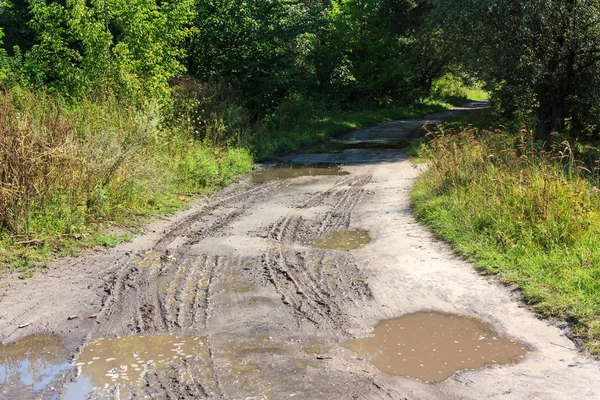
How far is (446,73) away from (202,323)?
42.7m

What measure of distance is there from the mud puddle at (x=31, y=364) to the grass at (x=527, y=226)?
170 inches

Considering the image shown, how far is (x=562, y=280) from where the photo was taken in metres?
6.21

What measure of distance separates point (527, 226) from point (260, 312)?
374cm

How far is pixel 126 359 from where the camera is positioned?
4.94 m

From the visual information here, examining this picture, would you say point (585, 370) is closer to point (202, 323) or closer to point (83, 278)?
point (202, 323)

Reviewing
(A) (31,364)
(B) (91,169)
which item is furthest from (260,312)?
(B) (91,169)

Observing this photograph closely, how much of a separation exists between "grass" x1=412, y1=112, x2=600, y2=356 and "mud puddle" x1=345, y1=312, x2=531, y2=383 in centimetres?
70

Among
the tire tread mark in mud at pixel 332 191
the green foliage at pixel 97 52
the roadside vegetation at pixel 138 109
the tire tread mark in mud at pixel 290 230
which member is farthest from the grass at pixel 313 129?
the tire tread mark in mud at pixel 290 230

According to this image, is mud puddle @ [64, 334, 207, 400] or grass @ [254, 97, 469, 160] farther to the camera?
grass @ [254, 97, 469, 160]

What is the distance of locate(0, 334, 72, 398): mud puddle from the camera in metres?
4.49

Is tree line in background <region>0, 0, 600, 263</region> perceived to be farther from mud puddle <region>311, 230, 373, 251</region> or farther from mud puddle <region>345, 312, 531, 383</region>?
mud puddle <region>345, 312, 531, 383</region>

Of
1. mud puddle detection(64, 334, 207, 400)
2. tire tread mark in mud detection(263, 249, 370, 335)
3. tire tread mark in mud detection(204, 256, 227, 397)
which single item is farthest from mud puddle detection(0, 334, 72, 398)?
tire tread mark in mud detection(263, 249, 370, 335)

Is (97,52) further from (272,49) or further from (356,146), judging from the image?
(272,49)

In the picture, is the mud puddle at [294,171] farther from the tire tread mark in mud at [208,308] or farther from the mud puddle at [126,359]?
the mud puddle at [126,359]
